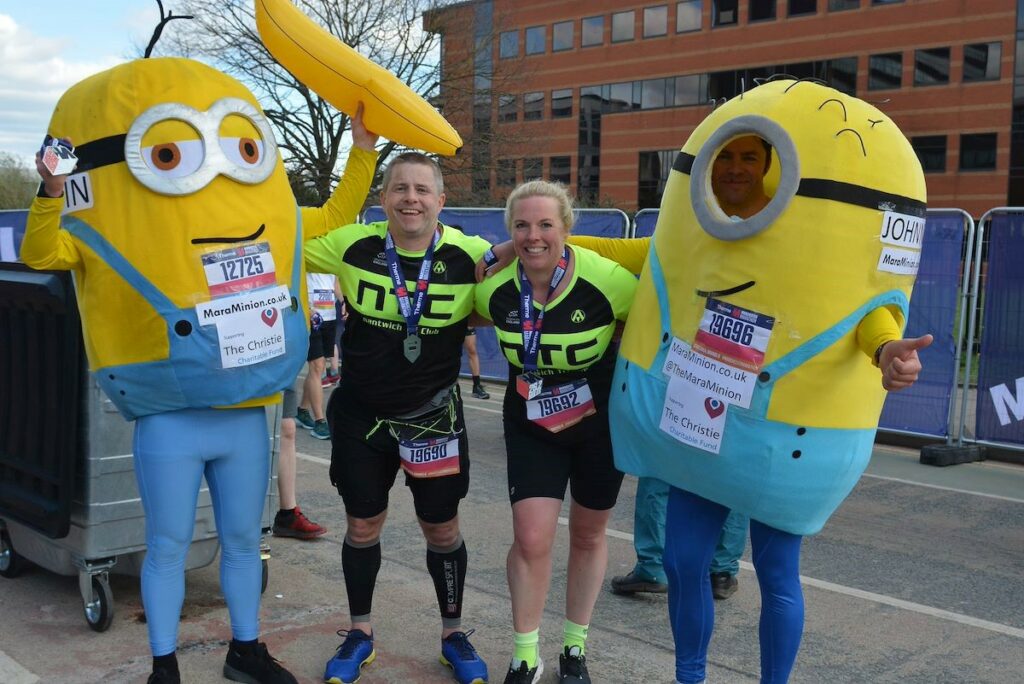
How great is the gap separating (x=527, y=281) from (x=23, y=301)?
84.8 inches

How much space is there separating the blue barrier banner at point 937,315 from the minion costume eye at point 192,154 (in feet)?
22.4

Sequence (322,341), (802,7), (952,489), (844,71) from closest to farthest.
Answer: (952,489), (322,341), (844,71), (802,7)

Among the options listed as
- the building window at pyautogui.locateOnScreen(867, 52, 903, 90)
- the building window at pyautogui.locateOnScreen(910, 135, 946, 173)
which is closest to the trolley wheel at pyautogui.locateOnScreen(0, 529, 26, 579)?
the building window at pyautogui.locateOnScreen(910, 135, 946, 173)

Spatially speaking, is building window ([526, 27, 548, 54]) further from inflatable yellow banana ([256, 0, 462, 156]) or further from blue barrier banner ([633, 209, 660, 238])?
inflatable yellow banana ([256, 0, 462, 156])

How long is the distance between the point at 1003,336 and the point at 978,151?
31326 mm

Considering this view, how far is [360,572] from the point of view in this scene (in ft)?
11.7

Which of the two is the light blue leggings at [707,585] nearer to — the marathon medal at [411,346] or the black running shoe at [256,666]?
the marathon medal at [411,346]

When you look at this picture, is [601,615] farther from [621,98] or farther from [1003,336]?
[621,98]

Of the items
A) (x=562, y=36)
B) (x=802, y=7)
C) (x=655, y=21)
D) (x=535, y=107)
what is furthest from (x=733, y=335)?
(x=562, y=36)

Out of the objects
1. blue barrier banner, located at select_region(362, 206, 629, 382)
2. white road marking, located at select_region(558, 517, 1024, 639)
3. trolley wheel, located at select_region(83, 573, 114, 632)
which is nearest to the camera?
trolley wheel, located at select_region(83, 573, 114, 632)

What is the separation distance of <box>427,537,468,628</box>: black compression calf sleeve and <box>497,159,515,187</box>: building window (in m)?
27.9

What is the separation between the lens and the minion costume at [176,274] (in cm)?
305

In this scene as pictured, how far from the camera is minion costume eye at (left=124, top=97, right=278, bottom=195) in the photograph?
3.04m

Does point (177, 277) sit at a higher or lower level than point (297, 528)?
higher
